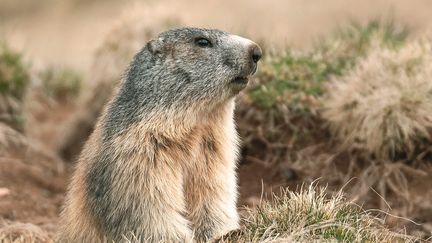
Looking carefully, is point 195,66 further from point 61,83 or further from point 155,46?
point 61,83

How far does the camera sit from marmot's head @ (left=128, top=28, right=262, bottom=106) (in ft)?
21.5

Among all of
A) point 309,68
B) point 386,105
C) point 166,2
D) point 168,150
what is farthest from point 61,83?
point 168,150

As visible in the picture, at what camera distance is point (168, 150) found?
6480 millimetres

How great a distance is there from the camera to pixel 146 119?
257 inches

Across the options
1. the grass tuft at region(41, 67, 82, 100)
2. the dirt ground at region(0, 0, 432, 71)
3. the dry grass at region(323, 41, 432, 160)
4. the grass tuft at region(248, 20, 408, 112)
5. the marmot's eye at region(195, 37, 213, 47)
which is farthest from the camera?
the dirt ground at region(0, 0, 432, 71)

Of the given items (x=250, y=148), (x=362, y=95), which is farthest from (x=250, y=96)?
(x=362, y=95)

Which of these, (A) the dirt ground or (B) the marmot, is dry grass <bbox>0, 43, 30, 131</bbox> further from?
(B) the marmot

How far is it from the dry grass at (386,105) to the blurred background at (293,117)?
1 centimetres

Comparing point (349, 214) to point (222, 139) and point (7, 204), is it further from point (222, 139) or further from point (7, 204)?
point (7, 204)

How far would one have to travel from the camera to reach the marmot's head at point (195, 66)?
6.55 metres

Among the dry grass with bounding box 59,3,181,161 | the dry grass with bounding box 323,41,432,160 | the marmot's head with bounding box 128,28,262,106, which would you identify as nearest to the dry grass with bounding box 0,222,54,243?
the marmot's head with bounding box 128,28,262,106

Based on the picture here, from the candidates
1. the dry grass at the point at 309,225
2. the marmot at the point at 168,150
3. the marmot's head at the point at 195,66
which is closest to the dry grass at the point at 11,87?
the marmot at the point at 168,150

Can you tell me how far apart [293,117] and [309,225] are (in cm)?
322

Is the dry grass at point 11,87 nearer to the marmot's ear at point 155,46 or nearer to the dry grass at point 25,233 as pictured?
the dry grass at point 25,233
